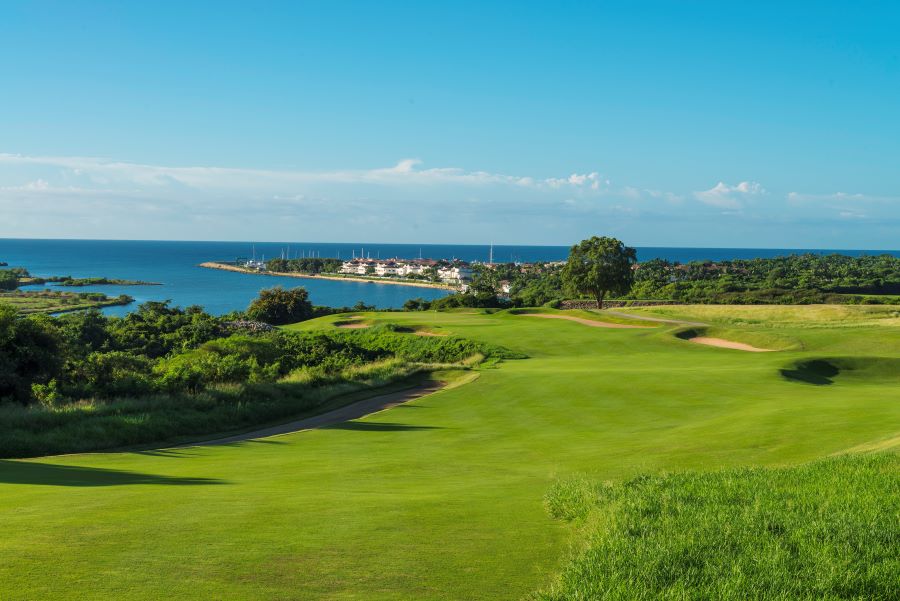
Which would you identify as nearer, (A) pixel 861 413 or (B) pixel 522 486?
(B) pixel 522 486

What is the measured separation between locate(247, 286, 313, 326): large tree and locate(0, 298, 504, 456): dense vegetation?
32.4 meters

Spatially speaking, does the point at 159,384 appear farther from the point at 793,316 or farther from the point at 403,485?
the point at 793,316

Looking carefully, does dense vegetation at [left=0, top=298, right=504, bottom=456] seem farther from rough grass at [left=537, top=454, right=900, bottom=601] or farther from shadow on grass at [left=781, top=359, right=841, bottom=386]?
shadow on grass at [left=781, top=359, right=841, bottom=386]

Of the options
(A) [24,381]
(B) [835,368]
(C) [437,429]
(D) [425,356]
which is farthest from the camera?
(D) [425,356]

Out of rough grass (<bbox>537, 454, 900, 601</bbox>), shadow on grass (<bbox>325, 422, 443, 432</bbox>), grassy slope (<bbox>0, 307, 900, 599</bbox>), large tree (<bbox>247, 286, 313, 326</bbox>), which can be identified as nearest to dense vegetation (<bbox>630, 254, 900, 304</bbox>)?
large tree (<bbox>247, 286, 313, 326</bbox>)

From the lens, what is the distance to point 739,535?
7348 mm

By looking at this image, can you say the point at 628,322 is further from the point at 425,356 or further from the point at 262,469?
the point at 262,469

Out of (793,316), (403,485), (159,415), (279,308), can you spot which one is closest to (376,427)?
(159,415)

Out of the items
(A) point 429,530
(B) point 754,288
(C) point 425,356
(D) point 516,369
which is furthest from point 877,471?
(B) point 754,288

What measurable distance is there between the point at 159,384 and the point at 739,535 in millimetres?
22245

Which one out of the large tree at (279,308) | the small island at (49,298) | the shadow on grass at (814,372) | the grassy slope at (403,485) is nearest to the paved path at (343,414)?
the grassy slope at (403,485)

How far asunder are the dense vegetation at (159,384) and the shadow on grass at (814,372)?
1612 cm

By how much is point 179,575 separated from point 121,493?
4.36m

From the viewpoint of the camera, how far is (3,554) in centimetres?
664
